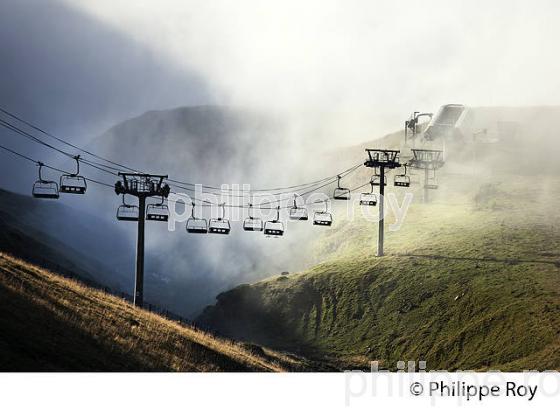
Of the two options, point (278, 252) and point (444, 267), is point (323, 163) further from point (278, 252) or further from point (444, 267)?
point (444, 267)

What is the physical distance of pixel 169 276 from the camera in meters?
136

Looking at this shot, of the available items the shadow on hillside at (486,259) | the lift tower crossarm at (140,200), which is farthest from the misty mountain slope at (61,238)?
the shadow on hillside at (486,259)

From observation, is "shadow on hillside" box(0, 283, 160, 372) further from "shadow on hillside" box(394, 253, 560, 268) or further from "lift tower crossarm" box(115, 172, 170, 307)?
"shadow on hillside" box(394, 253, 560, 268)

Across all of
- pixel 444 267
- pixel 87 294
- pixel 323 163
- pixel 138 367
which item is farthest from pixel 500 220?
pixel 323 163

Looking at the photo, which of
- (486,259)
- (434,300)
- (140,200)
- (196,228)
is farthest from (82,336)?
(486,259)

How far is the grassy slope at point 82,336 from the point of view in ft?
102

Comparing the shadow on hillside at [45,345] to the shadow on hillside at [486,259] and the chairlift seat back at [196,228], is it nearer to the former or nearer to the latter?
the chairlift seat back at [196,228]

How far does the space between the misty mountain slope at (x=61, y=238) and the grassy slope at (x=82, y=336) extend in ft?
141

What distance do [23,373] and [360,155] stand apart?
462ft

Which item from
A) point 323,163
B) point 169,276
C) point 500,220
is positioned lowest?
point 169,276

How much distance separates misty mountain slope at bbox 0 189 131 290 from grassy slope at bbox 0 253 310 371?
43100 millimetres

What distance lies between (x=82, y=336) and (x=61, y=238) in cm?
10938

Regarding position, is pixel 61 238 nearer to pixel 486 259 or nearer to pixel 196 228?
pixel 196 228

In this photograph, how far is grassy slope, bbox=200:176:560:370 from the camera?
59312 mm
